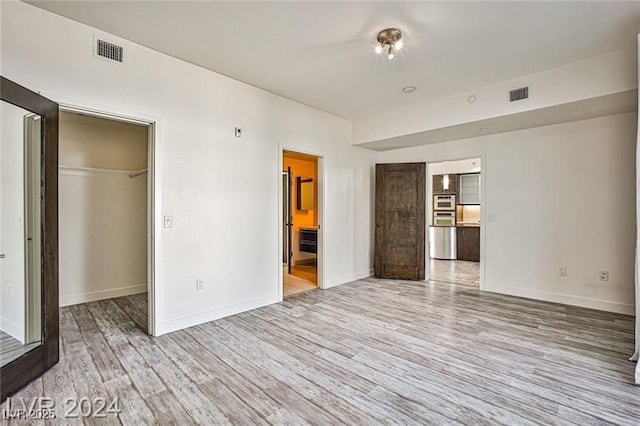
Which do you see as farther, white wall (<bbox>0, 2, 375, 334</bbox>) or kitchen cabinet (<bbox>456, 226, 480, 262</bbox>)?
kitchen cabinet (<bbox>456, 226, 480, 262</bbox>)

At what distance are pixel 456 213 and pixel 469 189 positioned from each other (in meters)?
0.70

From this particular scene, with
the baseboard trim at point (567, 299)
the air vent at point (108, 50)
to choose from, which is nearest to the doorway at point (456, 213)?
the baseboard trim at point (567, 299)

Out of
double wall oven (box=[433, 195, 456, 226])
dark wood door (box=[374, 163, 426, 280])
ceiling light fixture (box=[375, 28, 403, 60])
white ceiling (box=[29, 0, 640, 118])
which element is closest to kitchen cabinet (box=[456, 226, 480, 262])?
double wall oven (box=[433, 195, 456, 226])

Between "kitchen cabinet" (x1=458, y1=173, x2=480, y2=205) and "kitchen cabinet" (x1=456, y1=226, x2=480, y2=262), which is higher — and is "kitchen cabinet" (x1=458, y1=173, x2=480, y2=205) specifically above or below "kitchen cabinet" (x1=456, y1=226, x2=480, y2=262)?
above

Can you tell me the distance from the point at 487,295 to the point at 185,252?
4236mm

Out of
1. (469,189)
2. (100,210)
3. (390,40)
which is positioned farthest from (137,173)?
(469,189)

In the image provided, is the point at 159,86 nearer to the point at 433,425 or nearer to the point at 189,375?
the point at 189,375

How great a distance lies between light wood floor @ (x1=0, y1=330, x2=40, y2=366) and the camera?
2089mm

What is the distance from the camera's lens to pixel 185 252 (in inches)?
130

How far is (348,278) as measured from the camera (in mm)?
5395

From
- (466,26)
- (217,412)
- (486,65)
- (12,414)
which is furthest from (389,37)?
(12,414)

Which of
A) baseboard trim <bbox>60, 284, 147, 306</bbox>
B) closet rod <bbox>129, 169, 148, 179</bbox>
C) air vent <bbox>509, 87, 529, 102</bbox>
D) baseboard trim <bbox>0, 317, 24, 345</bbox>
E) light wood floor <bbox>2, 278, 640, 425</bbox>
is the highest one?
air vent <bbox>509, 87, 529, 102</bbox>

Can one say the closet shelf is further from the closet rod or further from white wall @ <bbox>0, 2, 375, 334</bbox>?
white wall @ <bbox>0, 2, 375, 334</bbox>

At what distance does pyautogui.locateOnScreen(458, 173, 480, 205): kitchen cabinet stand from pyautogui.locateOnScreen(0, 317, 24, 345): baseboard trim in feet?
27.4
